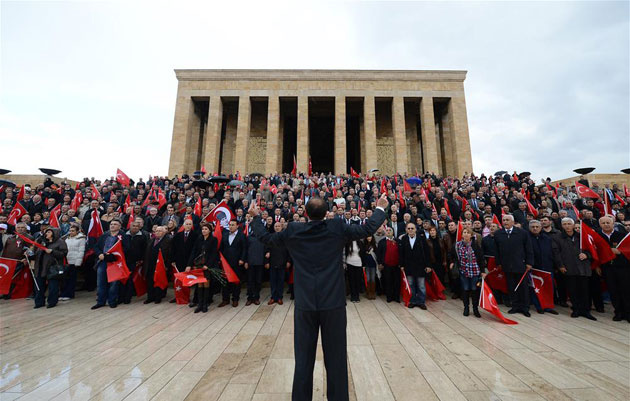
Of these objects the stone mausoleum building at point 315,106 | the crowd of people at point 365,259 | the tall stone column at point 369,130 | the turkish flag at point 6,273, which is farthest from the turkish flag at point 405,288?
the tall stone column at point 369,130

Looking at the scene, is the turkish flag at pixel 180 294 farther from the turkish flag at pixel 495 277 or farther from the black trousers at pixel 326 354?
the turkish flag at pixel 495 277

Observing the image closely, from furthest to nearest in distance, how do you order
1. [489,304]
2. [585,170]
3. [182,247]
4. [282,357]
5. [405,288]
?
[585,170] → [182,247] → [405,288] → [489,304] → [282,357]

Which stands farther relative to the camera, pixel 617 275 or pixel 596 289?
pixel 596 289

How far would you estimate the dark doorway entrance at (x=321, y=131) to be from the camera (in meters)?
27.0

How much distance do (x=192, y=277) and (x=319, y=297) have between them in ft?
15.2

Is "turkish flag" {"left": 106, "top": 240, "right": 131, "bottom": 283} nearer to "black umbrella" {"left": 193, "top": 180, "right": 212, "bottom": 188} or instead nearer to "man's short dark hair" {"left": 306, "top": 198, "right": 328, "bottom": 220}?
"man's short dark hair" {"left": 306, "top": 198, "right": 328, "bottom": 220}

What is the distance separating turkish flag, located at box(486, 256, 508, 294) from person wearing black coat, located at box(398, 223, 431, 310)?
1.56m

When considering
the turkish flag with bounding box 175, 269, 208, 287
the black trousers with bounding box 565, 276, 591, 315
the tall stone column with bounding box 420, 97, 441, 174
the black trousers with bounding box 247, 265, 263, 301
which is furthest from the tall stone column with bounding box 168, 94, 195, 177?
the black trousers with bounding box 565, 276, 591, 315

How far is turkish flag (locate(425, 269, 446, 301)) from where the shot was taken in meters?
6.60

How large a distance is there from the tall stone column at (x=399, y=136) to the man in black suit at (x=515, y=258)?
18195 millimetres

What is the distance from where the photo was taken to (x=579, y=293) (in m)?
5.59

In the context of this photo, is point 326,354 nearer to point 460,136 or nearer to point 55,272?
point 55,272

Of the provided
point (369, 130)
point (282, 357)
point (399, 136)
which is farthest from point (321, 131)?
point (282, 357)

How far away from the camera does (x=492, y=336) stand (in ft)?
13.8
